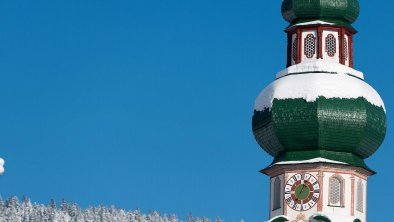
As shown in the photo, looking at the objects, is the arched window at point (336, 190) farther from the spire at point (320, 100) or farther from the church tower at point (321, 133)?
the spire at point (320, 100)

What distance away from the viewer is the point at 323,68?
79.8 m

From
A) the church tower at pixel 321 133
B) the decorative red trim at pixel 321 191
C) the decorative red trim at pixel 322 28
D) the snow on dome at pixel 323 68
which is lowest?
the decorative red trim at pixel 321 191

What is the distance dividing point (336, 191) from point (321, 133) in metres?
2.34

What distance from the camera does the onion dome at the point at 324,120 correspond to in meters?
78.1

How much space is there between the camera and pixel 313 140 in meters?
78.4

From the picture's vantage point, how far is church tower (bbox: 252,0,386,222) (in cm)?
7800

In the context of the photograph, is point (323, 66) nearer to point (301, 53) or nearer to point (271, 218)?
point (301, 53)

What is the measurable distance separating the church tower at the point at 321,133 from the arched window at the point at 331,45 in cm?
10

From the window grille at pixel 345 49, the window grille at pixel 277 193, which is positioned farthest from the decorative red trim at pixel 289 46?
the window grille at pixel 277 193

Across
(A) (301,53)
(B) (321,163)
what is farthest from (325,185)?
(A) (301,53)

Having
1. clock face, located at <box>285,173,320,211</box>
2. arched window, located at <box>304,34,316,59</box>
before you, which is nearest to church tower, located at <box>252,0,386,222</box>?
clock face, located at <box>285,173,320,211</box>

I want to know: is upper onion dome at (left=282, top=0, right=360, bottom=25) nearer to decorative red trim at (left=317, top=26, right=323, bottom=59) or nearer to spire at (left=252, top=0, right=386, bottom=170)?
spire at (left=252, top=0, right=386, bottom=170)

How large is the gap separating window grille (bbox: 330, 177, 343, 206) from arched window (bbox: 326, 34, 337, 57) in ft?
17.6

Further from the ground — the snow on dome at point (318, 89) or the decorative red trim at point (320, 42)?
the decorative red trim at point (320, 42)
